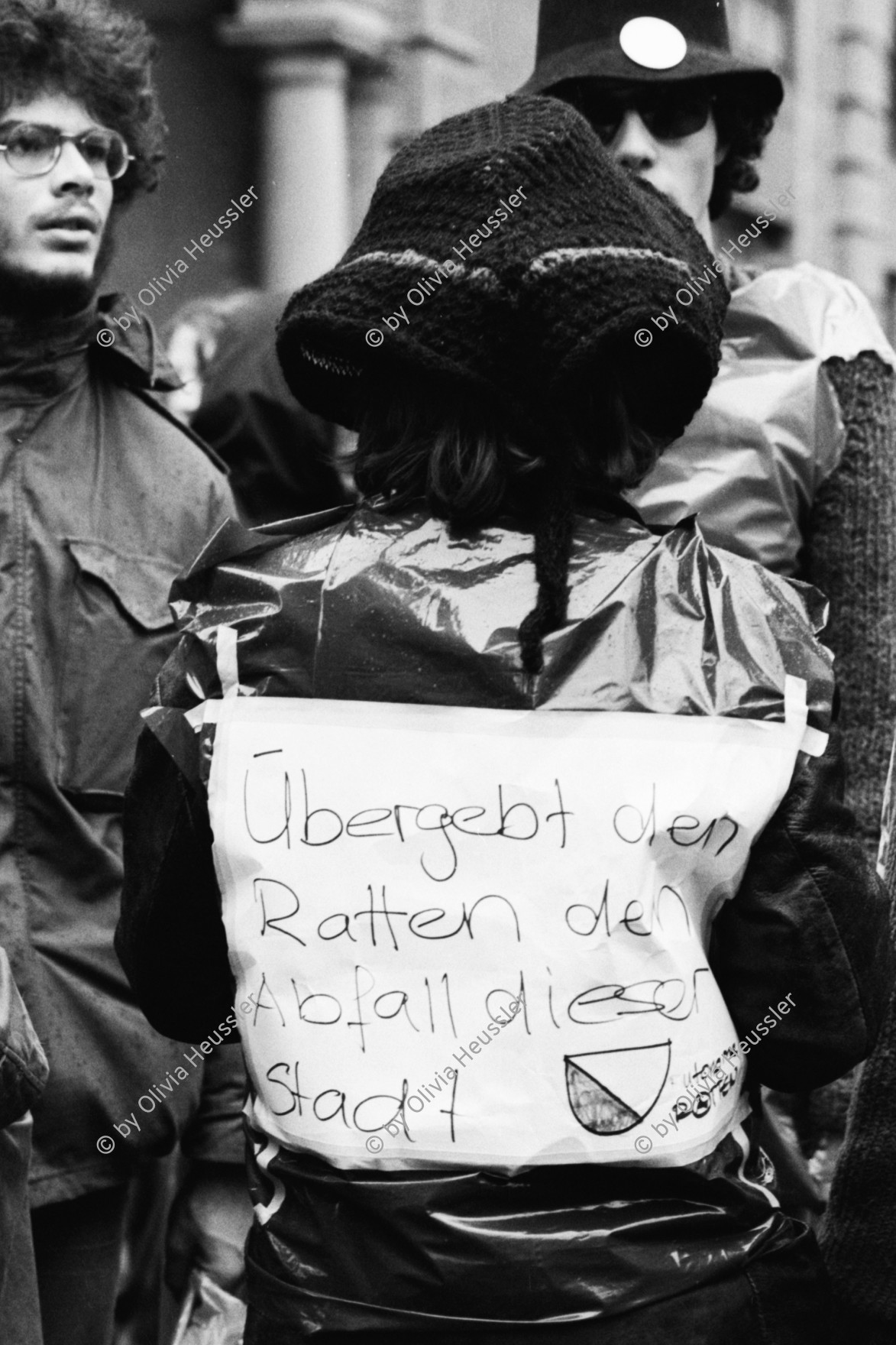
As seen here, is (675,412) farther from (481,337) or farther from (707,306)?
(481,337)

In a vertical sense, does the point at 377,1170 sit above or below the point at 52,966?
above

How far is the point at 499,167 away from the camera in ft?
6.43

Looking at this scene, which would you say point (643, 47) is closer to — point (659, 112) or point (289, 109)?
point (659, 112)

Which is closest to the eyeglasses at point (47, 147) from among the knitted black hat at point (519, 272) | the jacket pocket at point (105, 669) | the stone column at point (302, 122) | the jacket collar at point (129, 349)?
the jacket collar at point (129, 349)

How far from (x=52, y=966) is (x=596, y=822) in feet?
3.53

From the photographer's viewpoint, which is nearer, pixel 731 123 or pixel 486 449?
pixel 486 449

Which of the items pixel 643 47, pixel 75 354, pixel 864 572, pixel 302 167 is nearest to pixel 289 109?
pixel 302 167

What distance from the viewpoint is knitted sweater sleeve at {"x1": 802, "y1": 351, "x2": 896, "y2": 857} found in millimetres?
2986

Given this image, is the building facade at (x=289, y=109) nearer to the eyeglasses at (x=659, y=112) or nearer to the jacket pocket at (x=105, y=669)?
the eyeglasses at (x=659, y=112)

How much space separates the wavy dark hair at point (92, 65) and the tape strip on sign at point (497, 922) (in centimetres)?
144

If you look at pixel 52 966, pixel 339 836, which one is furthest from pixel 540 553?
pixel 52 966

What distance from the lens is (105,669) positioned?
111 inches

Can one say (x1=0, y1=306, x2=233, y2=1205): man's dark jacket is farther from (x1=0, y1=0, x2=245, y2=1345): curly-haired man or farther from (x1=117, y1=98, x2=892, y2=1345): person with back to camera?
(x1=117, y1=98, x2=892, y2=1345): person with back to camera

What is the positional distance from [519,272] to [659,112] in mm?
1331
